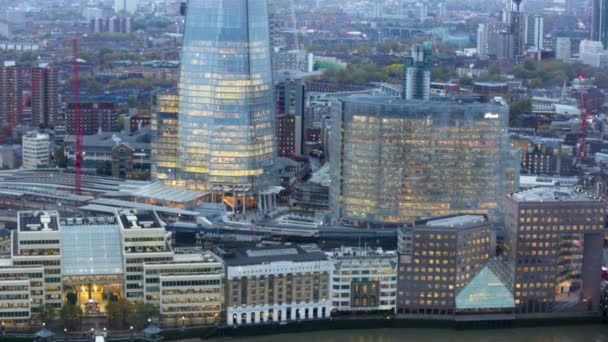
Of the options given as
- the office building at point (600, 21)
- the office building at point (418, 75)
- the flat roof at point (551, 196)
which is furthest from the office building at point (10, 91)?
the office building at point (600, 21)

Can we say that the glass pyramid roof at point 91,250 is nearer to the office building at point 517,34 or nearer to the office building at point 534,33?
the office building at point 517,34

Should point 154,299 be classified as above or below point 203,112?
below

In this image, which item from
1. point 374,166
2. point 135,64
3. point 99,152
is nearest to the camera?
point 374,166

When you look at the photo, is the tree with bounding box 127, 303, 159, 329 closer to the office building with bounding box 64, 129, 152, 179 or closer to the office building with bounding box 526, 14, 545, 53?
the office building with bounding box 64, 129, 152, 179

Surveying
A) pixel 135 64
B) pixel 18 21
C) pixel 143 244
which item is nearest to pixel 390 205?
pixel 143 244

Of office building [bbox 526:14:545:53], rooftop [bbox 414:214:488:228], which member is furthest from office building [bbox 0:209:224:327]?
office building [bbox 526:14:545:53]

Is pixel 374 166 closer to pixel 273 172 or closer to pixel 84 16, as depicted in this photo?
pixel 273 172
